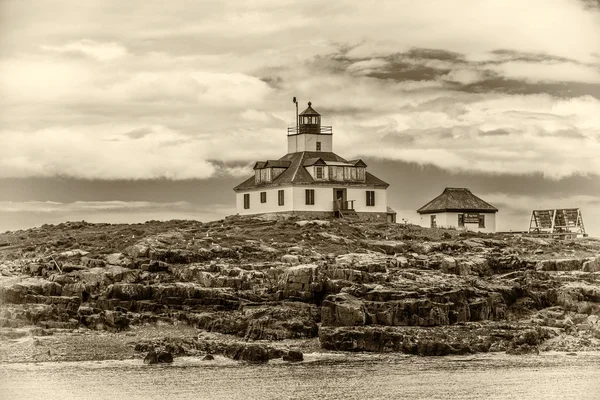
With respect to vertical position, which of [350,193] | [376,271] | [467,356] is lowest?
[467,356]

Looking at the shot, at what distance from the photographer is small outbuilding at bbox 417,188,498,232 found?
93.1 meters

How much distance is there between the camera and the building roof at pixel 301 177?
9054 cm

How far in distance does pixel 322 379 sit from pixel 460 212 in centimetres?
4307

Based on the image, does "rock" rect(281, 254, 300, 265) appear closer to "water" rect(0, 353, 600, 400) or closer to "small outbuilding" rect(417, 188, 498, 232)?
"water" rect(0, 353, 600, 400)

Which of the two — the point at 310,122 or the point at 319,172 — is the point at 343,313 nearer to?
the point at 319,172

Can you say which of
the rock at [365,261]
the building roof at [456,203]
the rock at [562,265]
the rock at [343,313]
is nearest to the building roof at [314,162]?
the building roof at [456,203]

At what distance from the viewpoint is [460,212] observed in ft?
306

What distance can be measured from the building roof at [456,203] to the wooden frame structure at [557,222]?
401 cm

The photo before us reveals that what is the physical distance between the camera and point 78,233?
8444 centimetres

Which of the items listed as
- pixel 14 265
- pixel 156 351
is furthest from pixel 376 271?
pixel 14 265

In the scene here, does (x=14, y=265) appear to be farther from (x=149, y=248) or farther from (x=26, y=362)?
(x=26, y=362)

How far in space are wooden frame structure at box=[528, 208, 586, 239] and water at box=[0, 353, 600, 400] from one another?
3580 cm

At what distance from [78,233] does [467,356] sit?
1402 inches

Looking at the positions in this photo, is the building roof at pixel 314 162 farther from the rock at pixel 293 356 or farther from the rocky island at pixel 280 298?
the rock at pixel 293 356
